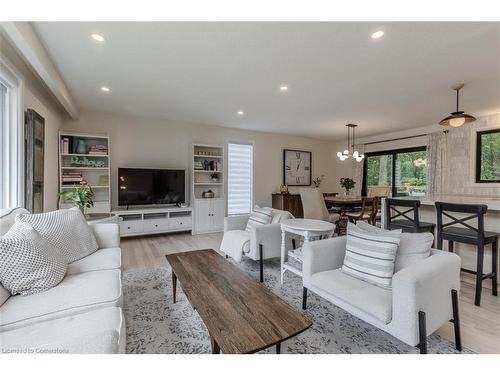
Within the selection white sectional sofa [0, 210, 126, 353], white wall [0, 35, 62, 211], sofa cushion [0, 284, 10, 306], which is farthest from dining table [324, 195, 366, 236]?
white wall [0, 35, 62, 211]

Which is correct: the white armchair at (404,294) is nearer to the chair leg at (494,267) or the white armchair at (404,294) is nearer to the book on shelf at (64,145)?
the chair leg at (494,267)

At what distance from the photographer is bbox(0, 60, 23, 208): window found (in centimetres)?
244

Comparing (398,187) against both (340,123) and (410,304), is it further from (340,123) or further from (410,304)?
(410,304)

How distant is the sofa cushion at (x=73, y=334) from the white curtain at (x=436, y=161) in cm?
602

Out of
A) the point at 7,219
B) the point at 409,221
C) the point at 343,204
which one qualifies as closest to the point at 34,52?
the point at 7,219

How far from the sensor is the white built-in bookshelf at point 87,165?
4.06 metres

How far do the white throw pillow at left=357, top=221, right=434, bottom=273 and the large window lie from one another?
442cm

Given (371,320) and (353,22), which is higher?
(353,22)

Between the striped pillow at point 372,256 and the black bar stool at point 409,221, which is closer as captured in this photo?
the striped pillow at point 372,256

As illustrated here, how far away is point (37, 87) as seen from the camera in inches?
120

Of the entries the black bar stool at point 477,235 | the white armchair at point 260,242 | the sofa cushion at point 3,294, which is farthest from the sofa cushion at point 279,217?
the sofa cushion at point 3,294

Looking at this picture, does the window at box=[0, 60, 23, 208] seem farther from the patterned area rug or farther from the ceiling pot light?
the ceiling pot light
